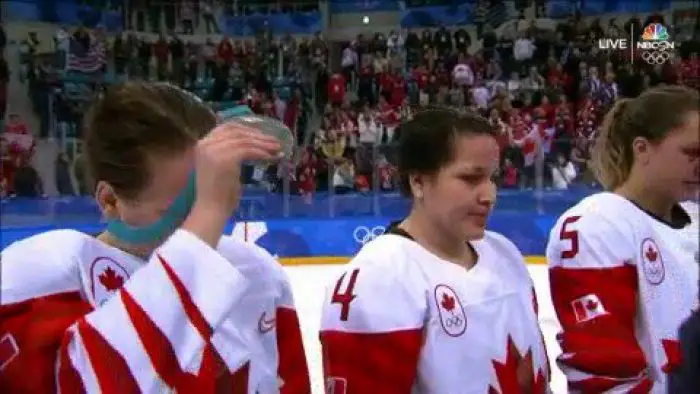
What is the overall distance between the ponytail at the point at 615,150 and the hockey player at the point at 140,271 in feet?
2.20

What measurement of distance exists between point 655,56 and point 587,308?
538 millimetres

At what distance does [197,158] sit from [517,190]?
487 centimetres

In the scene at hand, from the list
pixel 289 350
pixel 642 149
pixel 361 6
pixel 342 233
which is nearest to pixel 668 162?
A: pixel 642 149

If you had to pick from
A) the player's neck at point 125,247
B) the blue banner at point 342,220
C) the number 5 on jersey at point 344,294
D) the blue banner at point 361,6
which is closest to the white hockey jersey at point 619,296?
the number 5 on jersey at point 344,294

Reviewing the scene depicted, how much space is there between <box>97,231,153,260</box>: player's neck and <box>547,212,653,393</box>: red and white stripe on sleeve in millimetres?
647

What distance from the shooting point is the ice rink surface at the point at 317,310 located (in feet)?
8.51

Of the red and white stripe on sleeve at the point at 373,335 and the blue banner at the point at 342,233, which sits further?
the blue banner at the point at 342,233

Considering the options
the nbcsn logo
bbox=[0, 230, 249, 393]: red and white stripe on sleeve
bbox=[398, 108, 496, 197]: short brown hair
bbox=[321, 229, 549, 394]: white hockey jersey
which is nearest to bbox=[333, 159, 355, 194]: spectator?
bbox=[398, 108, 496, 197]: short brown hair

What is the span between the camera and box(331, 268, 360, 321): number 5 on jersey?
4.20ft

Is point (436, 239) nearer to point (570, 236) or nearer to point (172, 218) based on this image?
point (570, 236)

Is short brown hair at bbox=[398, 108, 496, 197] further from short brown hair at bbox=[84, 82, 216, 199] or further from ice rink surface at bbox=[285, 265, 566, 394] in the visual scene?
ice rink surface at bbox=[285, 265, 566, 394]

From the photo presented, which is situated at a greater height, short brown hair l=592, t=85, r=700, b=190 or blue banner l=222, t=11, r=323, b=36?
blue banner l=222, t=11, r=323, b=36

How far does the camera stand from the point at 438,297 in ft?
4.28

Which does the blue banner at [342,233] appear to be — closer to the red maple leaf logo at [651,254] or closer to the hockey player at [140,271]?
the red maple leaf logo at [651,254]
